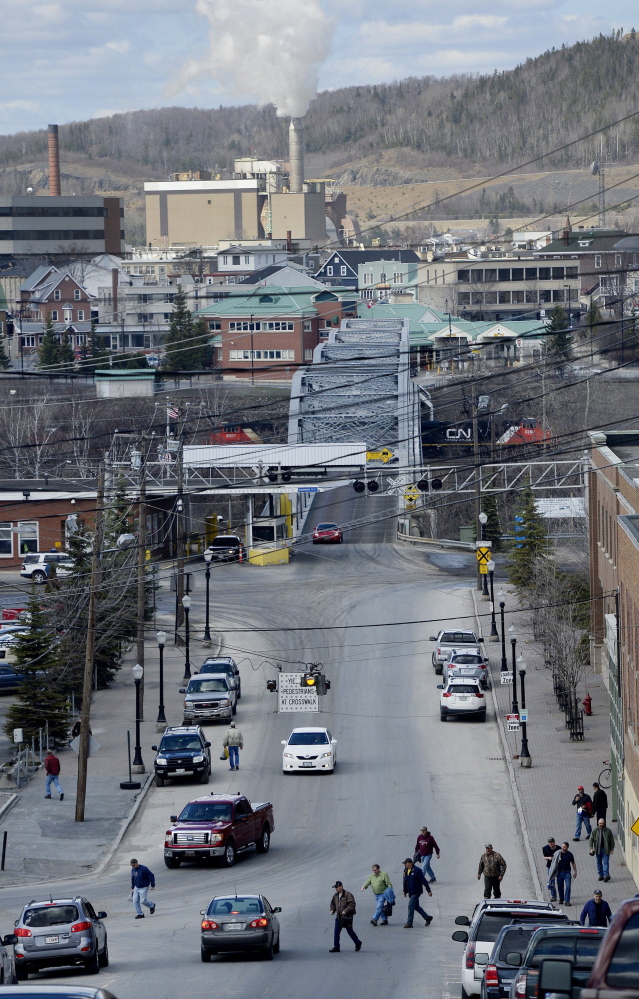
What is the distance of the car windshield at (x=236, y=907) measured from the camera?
858 inches

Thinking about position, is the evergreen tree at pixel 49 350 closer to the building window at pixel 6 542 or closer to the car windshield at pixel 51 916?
the building window at pixel 6 542

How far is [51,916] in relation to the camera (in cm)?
2111

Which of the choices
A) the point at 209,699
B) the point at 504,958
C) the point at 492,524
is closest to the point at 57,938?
the point at 504,958

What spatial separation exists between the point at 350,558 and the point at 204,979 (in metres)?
45.6

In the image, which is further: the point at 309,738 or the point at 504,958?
the point at 309,738

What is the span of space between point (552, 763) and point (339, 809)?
19.9 feet

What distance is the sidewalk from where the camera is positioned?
28.2 metres

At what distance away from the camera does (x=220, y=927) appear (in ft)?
70.8

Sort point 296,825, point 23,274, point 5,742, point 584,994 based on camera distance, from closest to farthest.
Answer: point 584,994 < point 296,825 < point 5,742 < point 23,274

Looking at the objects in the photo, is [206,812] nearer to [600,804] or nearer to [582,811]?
[582,811]

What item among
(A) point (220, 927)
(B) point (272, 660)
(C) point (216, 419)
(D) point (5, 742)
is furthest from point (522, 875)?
(C) point (216, 419)

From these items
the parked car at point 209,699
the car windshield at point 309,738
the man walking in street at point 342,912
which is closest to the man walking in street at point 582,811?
the car windshield at point 309,738

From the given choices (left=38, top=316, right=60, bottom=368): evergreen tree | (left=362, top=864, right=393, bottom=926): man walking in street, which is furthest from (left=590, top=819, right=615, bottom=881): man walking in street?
(left=38, top=316, right=60, bottom=368): evergreen tree

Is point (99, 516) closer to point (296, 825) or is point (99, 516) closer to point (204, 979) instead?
point (296, 825)
